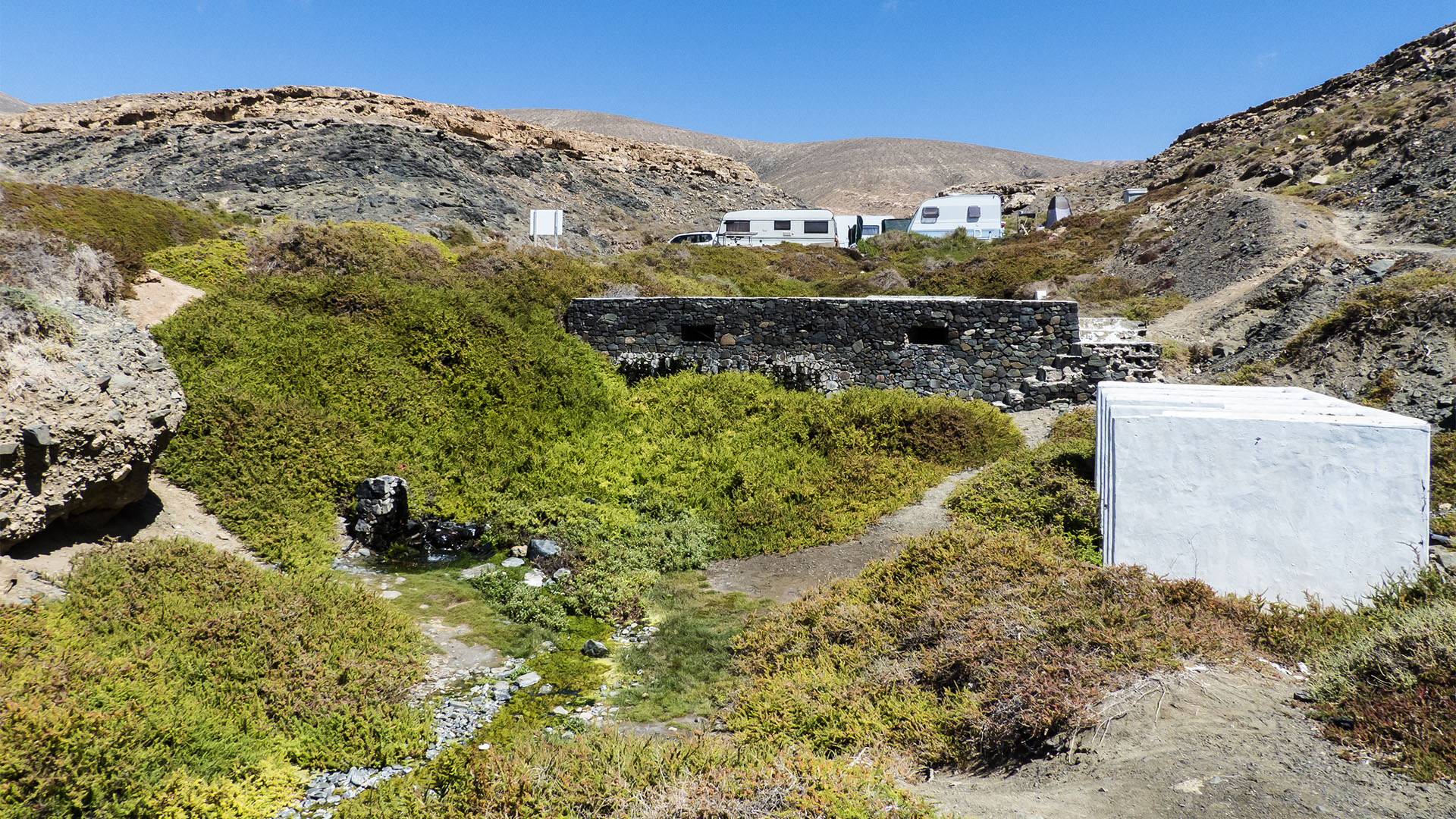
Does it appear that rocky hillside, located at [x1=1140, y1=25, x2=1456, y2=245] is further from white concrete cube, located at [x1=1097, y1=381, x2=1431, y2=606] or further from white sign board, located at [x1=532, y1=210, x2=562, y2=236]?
white sign board, located at [x1=532, y1=210, x2=562, y2=236]

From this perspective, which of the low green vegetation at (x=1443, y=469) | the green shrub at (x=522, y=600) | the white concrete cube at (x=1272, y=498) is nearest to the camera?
the white concrete cube at (x=1272, y=498)

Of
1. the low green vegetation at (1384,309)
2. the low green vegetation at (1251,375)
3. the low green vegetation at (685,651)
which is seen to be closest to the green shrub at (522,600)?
the low green vegetation at (685,651)

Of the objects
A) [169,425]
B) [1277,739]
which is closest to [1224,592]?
[1277,739]

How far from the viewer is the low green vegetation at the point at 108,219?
15.2 metres

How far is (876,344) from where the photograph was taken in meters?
14.9

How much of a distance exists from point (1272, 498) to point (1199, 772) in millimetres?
3914

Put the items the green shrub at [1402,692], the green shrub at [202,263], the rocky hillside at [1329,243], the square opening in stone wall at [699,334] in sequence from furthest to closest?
the square opening in stone wall at [699,334] → the green shrub at [202,263] → the rocky hillside at [1329,243] → the green shrub at [1402,692]

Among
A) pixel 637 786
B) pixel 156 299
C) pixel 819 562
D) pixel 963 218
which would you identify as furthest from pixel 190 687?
→ pixel 963 218

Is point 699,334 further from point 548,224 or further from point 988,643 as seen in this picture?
point 548,224

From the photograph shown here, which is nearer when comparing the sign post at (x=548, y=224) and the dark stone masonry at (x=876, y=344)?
the dark stone masonry at (x=876, y=344)

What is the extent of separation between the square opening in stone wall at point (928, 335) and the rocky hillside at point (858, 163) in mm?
70906

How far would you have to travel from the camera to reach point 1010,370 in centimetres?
1452

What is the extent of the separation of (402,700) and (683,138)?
128321 mm

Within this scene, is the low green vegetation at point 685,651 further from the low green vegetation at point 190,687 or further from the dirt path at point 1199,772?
the dirt path at point 1199,772
